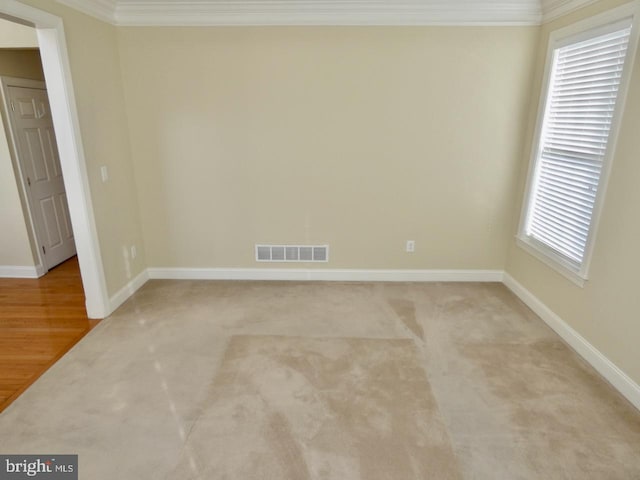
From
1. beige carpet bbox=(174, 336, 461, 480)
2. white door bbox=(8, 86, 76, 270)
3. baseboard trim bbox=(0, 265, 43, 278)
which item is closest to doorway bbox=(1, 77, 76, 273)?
white door bbox=(8, 86, 76, 270)

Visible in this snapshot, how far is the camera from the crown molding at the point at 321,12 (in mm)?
3367

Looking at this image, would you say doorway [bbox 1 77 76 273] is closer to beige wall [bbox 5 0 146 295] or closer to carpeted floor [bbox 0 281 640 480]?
beige wall [bbox 5 0 146 295]

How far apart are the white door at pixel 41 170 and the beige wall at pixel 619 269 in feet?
17.6

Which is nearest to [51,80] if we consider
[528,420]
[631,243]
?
[528,420]

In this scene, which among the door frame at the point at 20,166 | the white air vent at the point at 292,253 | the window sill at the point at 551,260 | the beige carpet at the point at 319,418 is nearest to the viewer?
the beige carpet at the point at 319,418

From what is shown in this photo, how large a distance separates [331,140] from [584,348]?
2.80 m

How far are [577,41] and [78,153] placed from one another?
13.3 ft

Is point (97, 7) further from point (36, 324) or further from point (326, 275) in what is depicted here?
point (326, 275)

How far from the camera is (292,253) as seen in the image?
4.11 meters

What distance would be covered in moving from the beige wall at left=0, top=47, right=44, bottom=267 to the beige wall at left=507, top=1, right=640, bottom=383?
211 inches

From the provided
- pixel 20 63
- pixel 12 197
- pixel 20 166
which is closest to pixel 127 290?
pixel 12 197

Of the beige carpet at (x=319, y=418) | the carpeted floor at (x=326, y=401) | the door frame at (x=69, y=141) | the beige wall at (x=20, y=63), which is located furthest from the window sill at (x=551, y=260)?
the beige wall at (x=20, y=63)

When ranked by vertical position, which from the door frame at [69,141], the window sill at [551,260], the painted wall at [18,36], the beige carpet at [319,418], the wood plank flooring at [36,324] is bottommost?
the beige carpet at [319,418]

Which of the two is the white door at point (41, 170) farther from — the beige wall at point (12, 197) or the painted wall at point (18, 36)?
the painted wall at point (18, 36)
